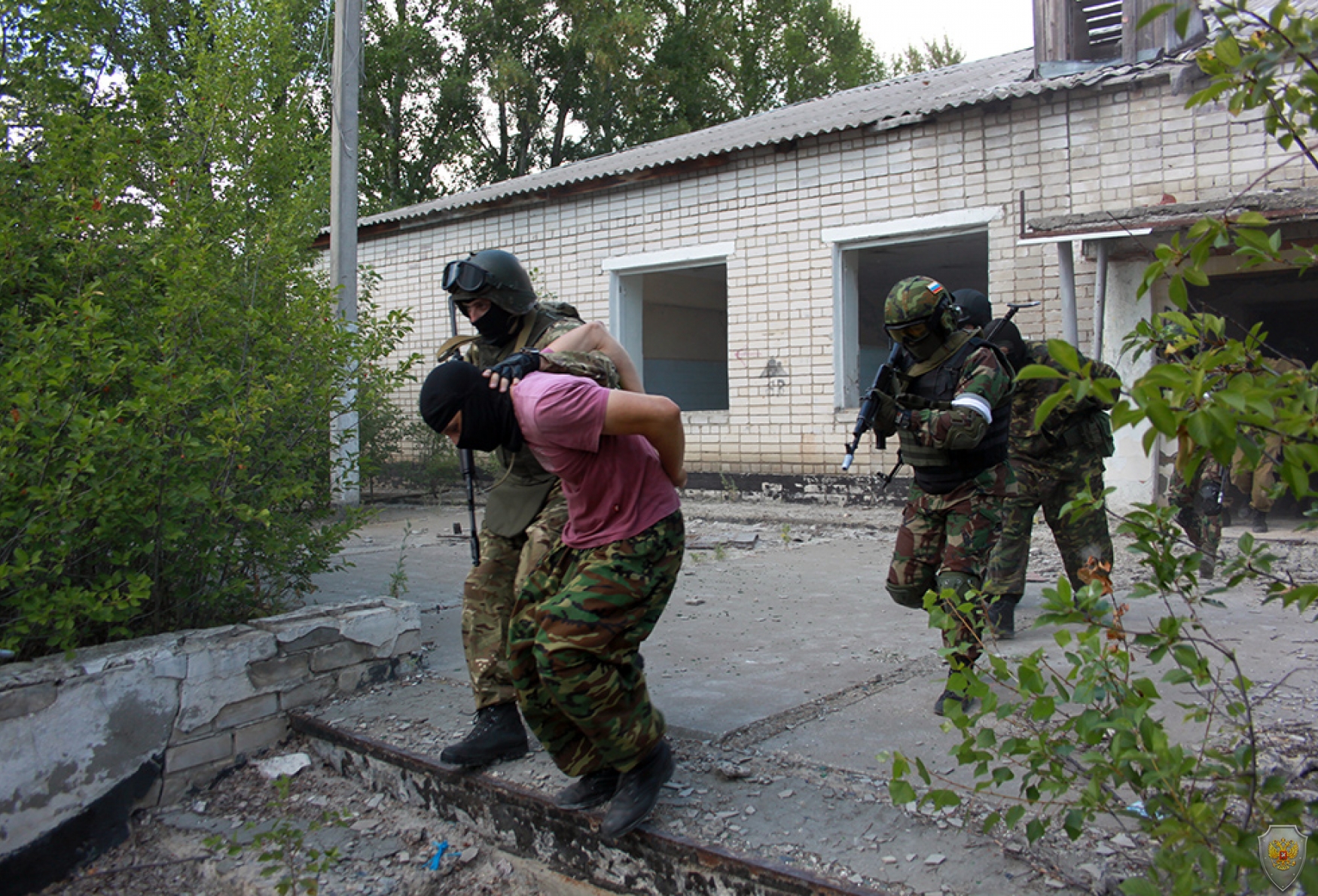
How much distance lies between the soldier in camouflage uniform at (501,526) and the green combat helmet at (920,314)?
1208 mm

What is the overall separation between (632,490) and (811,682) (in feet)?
5.26

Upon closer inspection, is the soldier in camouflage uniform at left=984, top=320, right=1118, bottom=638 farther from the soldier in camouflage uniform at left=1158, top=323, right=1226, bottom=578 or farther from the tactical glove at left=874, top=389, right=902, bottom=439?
the tactical glove at left=874, top=389, right=902, bottom=439

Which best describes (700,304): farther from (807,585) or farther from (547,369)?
(547,369)

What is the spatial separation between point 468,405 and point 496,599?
881 millimetres

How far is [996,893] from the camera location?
6.89 ft

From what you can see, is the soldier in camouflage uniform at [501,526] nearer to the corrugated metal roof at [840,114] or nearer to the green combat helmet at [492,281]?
the green combat helmet at [492,281]

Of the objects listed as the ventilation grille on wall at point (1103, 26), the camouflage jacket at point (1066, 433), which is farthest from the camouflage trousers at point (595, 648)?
the ventilation grille on wall at point (1103, 26)

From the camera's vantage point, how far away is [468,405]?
2.54m

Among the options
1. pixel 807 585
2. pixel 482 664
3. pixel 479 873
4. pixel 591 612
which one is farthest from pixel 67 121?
pixel 807 585

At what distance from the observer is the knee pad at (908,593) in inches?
142

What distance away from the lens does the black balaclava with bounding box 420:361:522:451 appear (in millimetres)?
2525

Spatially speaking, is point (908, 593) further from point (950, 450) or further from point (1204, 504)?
point (1204, 504)

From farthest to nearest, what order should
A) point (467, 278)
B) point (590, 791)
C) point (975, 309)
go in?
point (975, 309), point (467, 278), point (590, 791)

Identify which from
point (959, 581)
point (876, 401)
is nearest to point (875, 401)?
point (876, 401)
